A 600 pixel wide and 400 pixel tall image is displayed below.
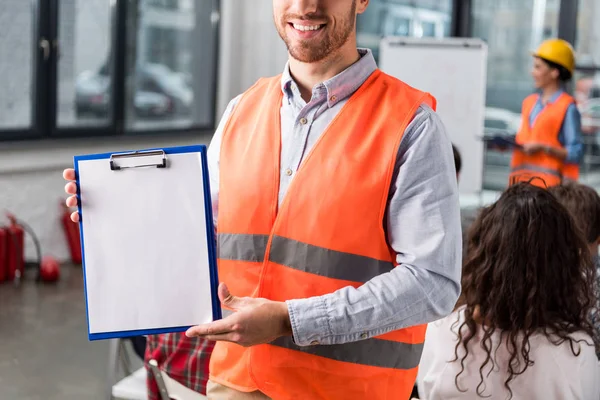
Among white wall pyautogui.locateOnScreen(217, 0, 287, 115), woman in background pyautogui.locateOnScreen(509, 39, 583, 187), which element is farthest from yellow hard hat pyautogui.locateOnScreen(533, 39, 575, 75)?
white wall pyautogui.locateOnScreen(217, 0, 287, 115)

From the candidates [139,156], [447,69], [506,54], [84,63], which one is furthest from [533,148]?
[139,156]

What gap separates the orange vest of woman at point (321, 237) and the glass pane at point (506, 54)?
6.84 meters

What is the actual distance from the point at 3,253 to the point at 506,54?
527 centimetres

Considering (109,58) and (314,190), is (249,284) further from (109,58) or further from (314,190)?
(109,58)

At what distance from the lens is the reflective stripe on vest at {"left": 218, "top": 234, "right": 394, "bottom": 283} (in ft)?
4.32

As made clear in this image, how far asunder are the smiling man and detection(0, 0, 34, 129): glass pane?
4.40 m

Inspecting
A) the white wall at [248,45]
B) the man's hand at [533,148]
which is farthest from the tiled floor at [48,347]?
the white wall at [248,45]

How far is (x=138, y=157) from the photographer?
1.32 meters

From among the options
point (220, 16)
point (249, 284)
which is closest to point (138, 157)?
point (249, 284)

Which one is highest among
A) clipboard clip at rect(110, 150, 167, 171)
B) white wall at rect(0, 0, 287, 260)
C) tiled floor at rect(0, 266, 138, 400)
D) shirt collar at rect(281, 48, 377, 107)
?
shirt collar at rect(281, 48, 377, 107)

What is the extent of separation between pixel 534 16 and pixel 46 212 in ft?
16.3

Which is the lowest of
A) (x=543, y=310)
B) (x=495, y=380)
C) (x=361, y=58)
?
(x=495, y=380)

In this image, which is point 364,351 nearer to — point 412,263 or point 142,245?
point 412,263

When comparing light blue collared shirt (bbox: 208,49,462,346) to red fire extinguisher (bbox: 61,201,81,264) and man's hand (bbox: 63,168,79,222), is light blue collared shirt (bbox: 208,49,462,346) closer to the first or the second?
man's hand (bbox: 63,168,79,222)
